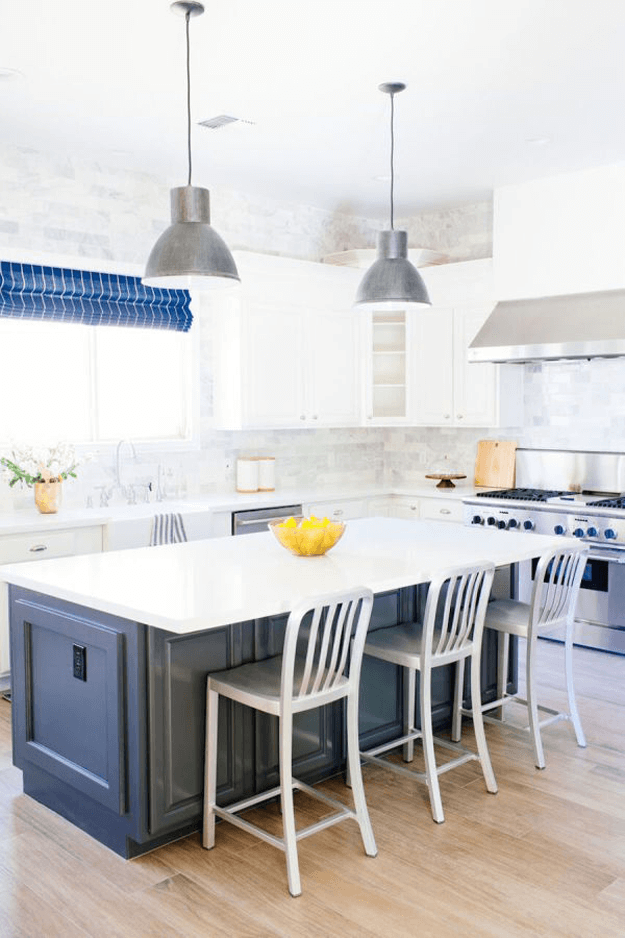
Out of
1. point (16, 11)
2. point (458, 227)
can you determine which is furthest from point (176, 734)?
point (458, 227)

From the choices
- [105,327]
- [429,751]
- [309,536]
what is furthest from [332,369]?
[429,751]

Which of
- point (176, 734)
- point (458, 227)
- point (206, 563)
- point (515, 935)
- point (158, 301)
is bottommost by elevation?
point (515, 935)

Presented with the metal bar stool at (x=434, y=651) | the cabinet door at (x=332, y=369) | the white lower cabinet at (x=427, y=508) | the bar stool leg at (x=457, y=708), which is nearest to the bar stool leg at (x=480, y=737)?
the metal bar stool at (x=434, y=651)

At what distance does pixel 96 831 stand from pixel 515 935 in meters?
1.48

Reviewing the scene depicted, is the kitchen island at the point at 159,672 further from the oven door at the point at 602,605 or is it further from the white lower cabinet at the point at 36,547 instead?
the oven door at the point at 602,605

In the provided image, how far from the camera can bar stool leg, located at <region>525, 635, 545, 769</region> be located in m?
3.75

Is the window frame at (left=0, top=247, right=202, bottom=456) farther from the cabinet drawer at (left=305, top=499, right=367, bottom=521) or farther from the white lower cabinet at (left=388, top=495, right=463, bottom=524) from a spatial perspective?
the white lower cabinet at (left=388, top=495, right=463, bottom=524)

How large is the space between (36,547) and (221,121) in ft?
8.03

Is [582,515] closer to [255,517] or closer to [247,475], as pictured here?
[255,517]

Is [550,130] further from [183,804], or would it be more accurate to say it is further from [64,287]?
[183,804]

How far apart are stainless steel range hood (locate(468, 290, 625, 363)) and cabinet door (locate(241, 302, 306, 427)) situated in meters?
1.25

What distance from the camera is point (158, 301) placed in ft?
19.3

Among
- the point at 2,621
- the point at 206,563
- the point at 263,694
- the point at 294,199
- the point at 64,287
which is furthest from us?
the point at 294,199

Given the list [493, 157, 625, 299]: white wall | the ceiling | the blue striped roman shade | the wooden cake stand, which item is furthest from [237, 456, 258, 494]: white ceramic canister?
[493, 157, 625, 299]: white wall
